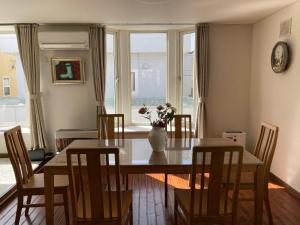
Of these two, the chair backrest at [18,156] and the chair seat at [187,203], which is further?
the chair backrest at [18,156]

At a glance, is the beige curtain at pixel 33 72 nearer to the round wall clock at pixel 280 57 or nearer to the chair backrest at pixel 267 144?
the chair backrest at pixel 267 144

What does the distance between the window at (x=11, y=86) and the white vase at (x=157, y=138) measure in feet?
9.72

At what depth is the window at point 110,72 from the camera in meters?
4.50

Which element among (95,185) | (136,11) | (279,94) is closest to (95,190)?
(95,185)

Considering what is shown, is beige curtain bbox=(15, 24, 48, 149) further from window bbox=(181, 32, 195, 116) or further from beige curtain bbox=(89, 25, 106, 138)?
window bbox=(181, 32, 195, 116)

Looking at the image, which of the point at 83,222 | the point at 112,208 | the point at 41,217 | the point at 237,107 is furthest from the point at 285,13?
the point at 41,217

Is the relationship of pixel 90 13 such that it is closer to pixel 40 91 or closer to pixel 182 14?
pixel 182 14

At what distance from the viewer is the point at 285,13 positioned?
3225mm

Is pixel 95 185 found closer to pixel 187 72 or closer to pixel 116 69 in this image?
pixel 116 69

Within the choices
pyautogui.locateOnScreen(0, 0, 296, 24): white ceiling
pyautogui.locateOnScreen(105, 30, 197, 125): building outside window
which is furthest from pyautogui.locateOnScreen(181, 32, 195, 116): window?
pyautogui.locateOnScreen(0, 0, 296, 24): white ceiling

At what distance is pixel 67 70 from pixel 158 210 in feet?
8.81

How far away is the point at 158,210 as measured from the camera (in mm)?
2719

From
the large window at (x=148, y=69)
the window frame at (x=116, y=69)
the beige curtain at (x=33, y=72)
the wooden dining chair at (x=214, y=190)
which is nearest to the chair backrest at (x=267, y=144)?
the wooden dining chair at (x=214, y=190)

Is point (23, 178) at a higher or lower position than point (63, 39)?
lower
